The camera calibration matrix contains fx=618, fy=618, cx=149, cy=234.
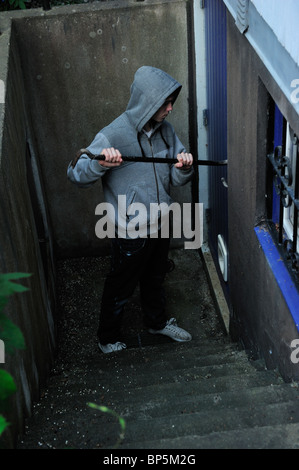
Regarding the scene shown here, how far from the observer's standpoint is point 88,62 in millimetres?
5859

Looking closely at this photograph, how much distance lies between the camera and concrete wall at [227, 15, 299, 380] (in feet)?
11.7

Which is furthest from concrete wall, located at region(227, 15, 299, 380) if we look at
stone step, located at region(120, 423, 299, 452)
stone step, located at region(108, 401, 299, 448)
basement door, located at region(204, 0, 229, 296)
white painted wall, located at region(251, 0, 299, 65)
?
stone step, located at region(120, 423, 299, 452)

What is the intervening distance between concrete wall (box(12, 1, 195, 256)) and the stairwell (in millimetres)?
1581

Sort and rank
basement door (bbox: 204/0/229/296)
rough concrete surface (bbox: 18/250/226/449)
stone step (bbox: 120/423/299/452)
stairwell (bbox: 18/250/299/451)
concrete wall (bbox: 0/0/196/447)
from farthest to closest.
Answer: concrete wall (bbox: 0/0/196/447) < basement door (bbox: 204/0/229/296) < rough concrete surface (bbox: 18/250/226/449) < stairwell (bbox: 18/250/299/451) < stone step (bbox: 120/423/299/452)

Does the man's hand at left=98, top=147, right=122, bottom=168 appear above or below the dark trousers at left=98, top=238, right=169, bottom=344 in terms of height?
above

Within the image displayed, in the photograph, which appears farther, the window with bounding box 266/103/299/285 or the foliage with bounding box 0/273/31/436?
the window with bounding box 266/103/299/285

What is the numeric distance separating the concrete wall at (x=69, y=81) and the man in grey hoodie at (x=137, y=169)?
0.61 meters

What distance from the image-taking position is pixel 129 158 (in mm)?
4176

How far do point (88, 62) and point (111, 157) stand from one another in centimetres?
216

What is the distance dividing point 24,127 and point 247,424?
10.9 ft

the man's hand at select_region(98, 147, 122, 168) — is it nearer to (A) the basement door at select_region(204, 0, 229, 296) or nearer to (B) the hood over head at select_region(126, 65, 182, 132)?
(B) the hood over head at select_region(126, 65, 182, 132)

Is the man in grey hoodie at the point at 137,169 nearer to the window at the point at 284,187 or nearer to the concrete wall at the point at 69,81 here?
the concrete wall at the point at 69,81

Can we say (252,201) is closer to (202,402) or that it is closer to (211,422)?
(202,402)
